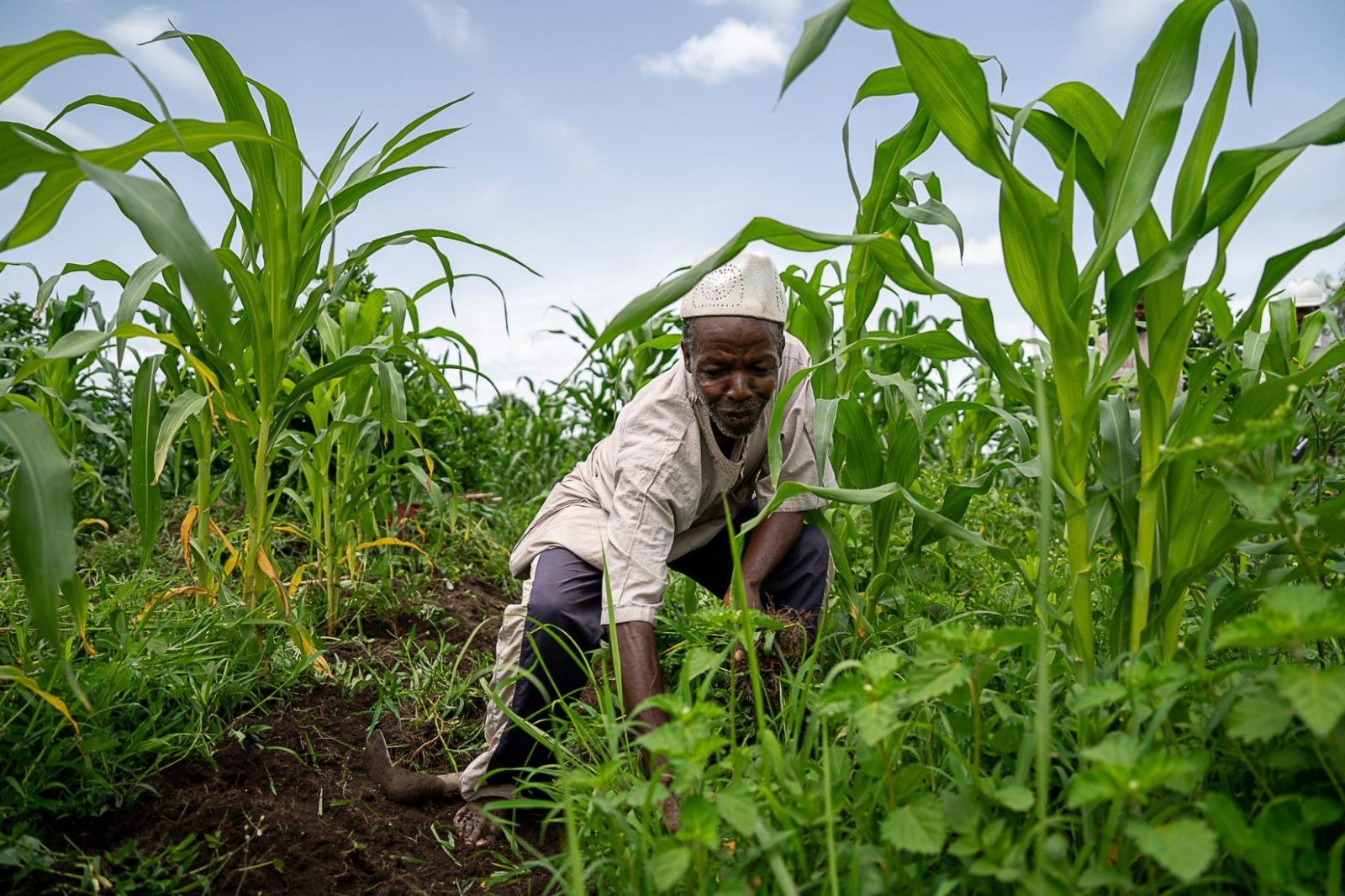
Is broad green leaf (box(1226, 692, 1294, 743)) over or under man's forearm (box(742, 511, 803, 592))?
under

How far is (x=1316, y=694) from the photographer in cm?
84

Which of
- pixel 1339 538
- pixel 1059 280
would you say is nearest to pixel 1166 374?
pixel 1059 280

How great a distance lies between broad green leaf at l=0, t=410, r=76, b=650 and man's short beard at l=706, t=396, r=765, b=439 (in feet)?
3.97

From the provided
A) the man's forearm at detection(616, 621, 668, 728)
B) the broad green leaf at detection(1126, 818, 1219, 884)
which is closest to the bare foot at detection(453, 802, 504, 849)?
the man's forearm at detection(616, 621, 668, 728)

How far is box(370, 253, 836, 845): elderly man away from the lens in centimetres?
187

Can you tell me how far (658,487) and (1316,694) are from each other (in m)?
1.27

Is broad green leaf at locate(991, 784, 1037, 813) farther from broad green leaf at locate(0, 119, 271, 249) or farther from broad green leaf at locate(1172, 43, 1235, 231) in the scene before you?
broad green leaf at locate(0, 119, 271, 249)

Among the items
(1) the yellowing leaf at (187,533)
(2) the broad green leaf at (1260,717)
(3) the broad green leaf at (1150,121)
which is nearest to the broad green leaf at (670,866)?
(2) the broad green leaf at (1260,717)

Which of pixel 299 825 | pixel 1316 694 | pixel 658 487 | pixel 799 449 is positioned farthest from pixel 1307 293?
pixel 299 825

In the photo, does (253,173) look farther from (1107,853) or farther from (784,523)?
(1107,853)

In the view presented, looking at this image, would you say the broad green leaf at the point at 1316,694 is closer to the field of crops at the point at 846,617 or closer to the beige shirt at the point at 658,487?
the field of crops at the point at 846,617

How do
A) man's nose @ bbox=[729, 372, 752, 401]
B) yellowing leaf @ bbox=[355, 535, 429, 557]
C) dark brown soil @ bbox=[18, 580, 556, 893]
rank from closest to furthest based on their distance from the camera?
dark brown soil @ bbox=[18, 580, 556, 893] → man's nose @ bbox=[729, 372, 752, 401] → yellowing leaf @ bbox=[355, 535, 429, 557]

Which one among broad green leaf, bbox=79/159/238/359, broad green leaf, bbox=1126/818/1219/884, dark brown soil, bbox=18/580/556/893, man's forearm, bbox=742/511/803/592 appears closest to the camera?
broad green leaf, bbox=1126/818/1219/884

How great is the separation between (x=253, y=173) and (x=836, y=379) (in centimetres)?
145
